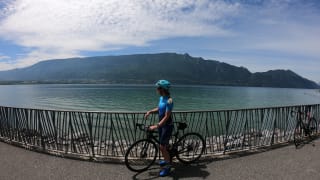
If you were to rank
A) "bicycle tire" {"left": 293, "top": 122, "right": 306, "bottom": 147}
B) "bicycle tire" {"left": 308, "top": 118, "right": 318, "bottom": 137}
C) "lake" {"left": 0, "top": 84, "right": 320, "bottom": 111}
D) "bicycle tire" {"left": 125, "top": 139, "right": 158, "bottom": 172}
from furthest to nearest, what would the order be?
1. "lake" {"left": 0, "top": 84, "right": 320, "bottom": 111}
2. "bicycle tire" {"left": 308, "top": 118, "right": 318, "bottom": 137}
3. "bicycle tire" {"left": 293, "top": 122, "right": 306, "bottom": 147}
4. "bicycle tire" {"left": 125, "top": 139, "right": 158, "bottom": 172}

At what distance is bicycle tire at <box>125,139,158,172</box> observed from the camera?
6.22 m

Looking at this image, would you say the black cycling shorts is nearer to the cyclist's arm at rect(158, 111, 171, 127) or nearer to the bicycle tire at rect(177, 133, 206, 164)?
the cyclist's arm at rect(158, 111, 171, 127)

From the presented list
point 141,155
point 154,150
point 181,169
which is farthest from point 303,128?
point 141,155

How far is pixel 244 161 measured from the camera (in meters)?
6.88

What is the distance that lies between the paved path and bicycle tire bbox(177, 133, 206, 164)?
0.31 meters

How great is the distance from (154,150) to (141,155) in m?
0.34

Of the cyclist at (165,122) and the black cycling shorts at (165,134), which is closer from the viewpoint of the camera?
the cyclist at (165,122)

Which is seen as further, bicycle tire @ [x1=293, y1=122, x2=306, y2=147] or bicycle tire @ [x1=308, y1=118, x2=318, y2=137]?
bicycle tire @ [x1=308, y1=118, x2=318, y2=137]

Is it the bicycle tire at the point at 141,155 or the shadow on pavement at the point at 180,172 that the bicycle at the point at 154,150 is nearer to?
the bicycle tire at the point at 141,155

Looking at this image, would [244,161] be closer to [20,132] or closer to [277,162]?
[277,162]

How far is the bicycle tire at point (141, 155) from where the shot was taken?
20.4ft

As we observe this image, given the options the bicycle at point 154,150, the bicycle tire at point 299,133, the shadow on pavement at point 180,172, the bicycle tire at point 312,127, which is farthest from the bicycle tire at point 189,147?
the bicycle tire at point 312,127

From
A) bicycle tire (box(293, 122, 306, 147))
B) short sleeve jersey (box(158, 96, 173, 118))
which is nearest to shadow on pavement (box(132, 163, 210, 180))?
short sleeve jersey (box(158, 96, 173, 118))

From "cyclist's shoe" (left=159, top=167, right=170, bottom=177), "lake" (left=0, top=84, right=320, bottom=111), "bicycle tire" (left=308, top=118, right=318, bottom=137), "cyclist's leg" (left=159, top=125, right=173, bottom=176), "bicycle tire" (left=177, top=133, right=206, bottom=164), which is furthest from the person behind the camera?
"lake" (left=0, top=84, right=320, bottom=111)
